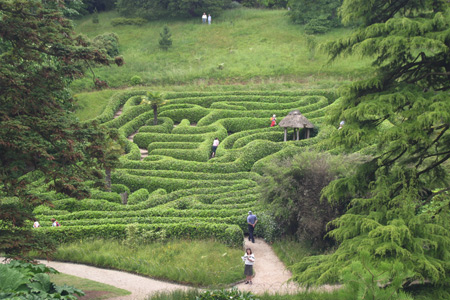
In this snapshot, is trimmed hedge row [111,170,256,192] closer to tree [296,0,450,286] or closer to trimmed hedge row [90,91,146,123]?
trimmed hedge row [90,91,146,123]

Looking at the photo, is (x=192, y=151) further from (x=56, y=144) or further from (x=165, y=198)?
(x=56, y=144)

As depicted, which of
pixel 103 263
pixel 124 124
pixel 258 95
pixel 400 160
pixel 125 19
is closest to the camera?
pixel 400 160

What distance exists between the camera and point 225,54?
160ft

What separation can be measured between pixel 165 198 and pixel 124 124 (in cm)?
1292

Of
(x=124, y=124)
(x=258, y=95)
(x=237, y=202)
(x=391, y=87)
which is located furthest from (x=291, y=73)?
(x=391, y=87)

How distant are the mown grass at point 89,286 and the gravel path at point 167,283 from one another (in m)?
0.33

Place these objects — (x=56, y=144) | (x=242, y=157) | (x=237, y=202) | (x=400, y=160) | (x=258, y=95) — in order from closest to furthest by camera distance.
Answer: (x=400, y=160), (x=56, y=144), (x=237, y=202), (x=242, y=157), (x=258, y=95)

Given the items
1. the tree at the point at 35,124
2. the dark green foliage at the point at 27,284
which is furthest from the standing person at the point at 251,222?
the dark green foliage at the point at 27,284

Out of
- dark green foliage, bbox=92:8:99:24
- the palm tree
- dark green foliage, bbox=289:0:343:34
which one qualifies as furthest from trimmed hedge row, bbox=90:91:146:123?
dark green foliage, bbox=92:8:99:24

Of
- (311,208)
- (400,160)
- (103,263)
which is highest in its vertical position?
(400,160)

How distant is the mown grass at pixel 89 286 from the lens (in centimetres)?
1383

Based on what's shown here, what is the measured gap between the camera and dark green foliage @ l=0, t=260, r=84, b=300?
9.48 m

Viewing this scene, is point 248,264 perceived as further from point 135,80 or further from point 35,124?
point 135,80

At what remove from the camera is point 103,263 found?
16656mm
